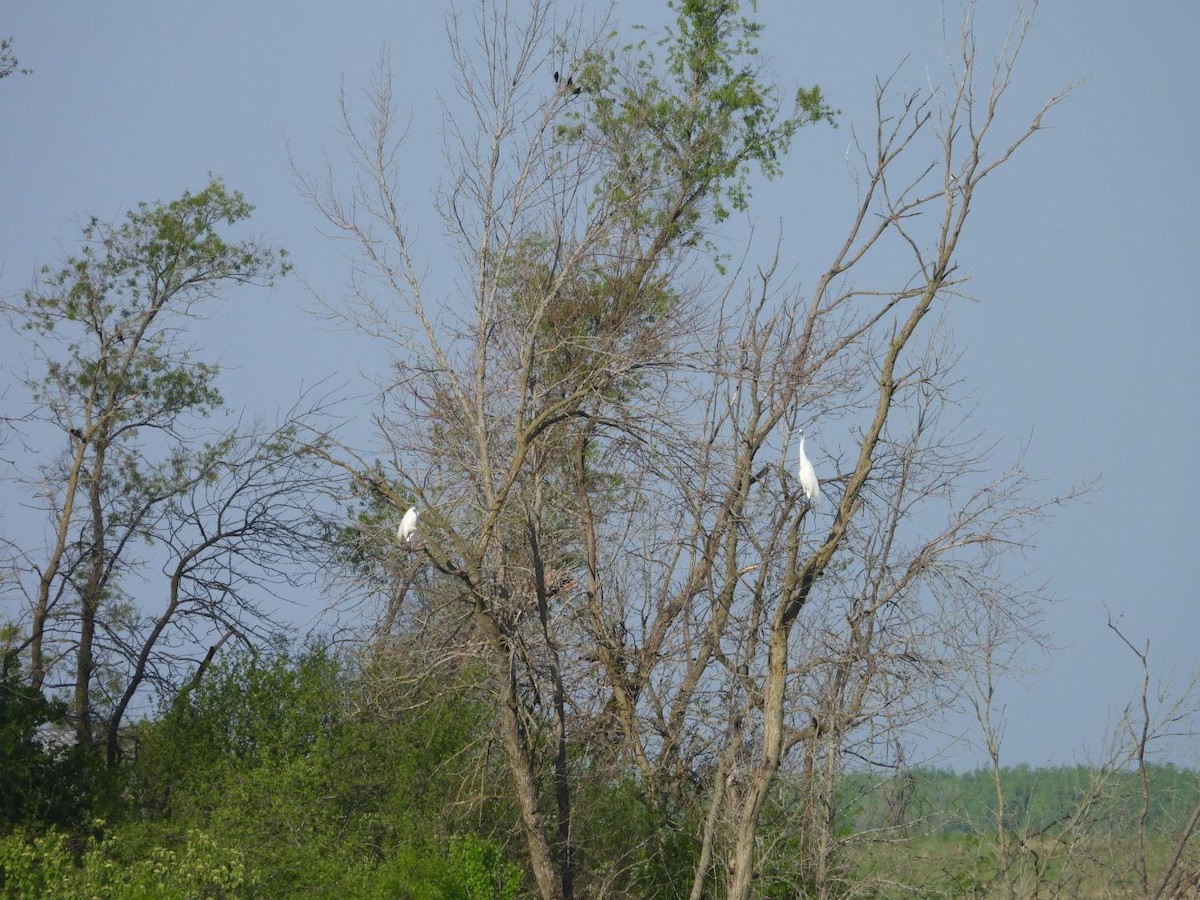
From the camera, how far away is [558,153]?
13195mm

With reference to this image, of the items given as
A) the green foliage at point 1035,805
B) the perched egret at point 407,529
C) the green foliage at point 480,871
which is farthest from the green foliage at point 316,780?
the green foliage at point 1035,805

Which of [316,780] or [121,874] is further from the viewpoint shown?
[316,780]

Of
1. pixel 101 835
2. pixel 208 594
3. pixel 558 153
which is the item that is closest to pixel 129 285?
pixel 208 594

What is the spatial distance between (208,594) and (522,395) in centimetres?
947

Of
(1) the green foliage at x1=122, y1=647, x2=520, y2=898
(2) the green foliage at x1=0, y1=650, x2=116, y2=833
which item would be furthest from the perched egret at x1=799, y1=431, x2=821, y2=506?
(2) the green foliage at x1=0, y1=650, x2=116, y2=833

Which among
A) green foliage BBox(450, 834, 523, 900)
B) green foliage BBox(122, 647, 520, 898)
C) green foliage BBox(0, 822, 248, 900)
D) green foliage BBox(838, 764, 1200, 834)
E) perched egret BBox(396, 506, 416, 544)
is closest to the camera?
perched egret BBox(396, 506, 416, 544)

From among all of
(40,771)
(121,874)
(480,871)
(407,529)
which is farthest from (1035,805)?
(40,771)

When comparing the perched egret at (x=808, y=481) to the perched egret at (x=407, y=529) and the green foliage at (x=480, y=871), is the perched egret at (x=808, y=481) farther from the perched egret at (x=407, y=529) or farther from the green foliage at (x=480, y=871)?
the green foliage at (x=480, y=871)

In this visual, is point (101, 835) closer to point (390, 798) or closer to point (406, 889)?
point (390, 798)

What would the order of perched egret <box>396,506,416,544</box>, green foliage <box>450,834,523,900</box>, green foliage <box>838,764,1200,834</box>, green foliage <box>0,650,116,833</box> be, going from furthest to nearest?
1. green foliage <box>0,650,116,833</box>
2. green foliage <box>450,834,523,900</box>
3. green foliage <box>838,764,1200,834</box>
4. perched egret <box>396,506,416,544</box>

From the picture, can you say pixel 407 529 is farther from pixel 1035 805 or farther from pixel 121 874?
pixel 1035 805

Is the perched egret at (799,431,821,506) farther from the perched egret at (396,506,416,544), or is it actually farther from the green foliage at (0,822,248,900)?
the green foliage at (0,822,248,900)

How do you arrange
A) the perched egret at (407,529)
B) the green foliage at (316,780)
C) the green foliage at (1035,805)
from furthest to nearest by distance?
the green foliage at (316,780) < the green foliage at (1035,805) < the perched egret at (407,529)

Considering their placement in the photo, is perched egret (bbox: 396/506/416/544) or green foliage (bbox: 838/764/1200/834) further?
green foliage (bbox: 838/764/1200/834)
